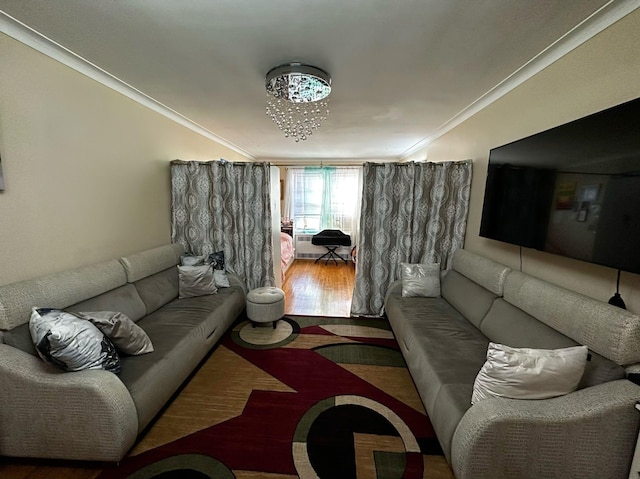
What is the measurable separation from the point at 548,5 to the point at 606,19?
0.40m

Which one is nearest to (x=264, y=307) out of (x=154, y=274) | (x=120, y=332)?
(x=154, y=274)

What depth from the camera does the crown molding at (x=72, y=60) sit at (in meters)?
1.68

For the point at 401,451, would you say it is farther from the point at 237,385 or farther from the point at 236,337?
the point at 236,337

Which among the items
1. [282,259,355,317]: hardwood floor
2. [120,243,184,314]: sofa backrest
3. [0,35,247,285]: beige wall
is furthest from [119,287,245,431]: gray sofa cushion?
[282,259,355,317]: hardwood floor

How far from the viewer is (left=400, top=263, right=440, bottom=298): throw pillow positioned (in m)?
3.07

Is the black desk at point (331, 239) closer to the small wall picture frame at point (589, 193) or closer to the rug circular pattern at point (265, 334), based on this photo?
the rug circular pattern at point (265, 334)

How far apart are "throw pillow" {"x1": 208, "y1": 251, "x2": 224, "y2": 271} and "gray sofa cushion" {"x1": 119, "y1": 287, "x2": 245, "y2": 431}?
33cm

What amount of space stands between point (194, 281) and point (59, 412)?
1612mm

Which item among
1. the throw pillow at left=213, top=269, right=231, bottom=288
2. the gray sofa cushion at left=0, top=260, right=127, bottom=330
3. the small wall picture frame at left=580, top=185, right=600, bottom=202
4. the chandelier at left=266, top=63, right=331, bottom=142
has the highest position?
the chandelier at left=266, top=63, right=331, bottom=142

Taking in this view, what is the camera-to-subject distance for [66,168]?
2088mm

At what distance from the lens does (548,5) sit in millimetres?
1435

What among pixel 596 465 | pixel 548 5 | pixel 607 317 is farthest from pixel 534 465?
pixel 548 5

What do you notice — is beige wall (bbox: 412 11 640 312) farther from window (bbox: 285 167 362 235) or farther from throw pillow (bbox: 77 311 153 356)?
window (bbox: 285 167 362 235)

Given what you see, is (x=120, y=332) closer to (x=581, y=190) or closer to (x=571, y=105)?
(x=581, y=190)
